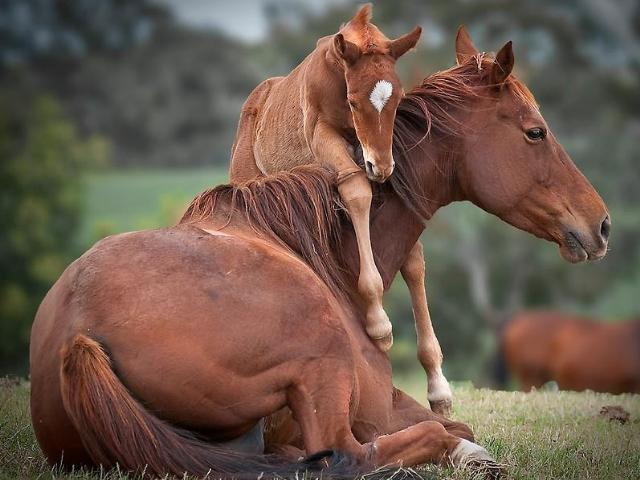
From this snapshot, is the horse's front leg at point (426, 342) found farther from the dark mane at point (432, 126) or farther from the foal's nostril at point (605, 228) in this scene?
the foal's nostril at point (605, 228)

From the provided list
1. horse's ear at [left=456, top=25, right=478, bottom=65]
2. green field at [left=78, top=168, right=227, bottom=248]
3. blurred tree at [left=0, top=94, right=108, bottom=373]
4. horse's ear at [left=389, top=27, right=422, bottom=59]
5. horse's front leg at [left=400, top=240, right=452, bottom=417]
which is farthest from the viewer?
green field at [left=78, top=168, right=227, bottom=248]

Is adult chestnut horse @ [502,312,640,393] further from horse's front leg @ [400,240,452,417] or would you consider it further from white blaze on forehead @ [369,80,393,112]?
white blaze on forehead @ [369,80,393,112]

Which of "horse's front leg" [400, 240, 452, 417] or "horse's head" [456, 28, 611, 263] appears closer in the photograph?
"horse's head" [456, 28, 611, 263]

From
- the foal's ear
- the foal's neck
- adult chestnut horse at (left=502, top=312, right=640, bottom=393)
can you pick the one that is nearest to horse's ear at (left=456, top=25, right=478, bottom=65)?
the foal's ear

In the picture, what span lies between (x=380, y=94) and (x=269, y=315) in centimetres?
144

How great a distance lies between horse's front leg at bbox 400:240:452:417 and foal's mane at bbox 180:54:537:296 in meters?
0.47

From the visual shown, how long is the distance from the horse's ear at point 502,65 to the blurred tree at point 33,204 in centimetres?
2161

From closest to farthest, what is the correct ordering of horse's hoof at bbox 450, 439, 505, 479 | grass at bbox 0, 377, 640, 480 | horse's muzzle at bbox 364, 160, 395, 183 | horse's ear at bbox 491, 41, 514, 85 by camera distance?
horse's hoof at bbox 450, 439, 505, 479
grass at bbox 0, 377, 640, 480
horse's muzzle at bbox 364, 160, 395, 183
horse's ear at bbox 491, 41, 514, 85

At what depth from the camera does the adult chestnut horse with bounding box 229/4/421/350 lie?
5.16m

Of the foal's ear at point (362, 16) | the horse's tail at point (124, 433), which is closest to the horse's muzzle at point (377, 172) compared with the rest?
the foal's ear at point (362, 16)

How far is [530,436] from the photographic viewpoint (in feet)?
19.2

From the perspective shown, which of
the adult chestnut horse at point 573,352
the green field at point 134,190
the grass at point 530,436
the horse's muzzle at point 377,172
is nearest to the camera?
the grass at point 530,436

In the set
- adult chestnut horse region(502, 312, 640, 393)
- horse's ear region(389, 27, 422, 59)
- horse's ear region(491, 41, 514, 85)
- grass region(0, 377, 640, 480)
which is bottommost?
adult chestnut horse region(502, 312, 640, 393)

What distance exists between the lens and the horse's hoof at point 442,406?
5801mm
